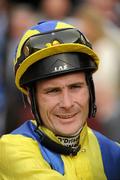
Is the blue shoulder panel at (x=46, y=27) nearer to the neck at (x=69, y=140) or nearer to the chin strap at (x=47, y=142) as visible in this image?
the chin strap at (x=47, y=142)

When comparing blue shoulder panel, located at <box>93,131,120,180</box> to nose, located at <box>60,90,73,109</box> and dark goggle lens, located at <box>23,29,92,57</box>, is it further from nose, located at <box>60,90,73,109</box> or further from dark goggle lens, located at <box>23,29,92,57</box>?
dark goggle lens, located at <box>23,29,92,57</box>

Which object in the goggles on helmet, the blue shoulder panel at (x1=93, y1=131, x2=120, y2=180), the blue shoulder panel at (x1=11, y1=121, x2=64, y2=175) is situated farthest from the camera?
the blue shoulder panel at (x1=93, y1=131, x2=120, y2=180)

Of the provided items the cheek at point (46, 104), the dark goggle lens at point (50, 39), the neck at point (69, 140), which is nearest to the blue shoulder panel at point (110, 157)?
the neck at point (69, 140)

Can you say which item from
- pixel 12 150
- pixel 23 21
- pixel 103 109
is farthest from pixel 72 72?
pixel 23 21

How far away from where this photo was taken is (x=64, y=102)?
3.60m

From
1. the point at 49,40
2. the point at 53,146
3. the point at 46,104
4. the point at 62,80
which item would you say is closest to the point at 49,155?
the point at 53,146

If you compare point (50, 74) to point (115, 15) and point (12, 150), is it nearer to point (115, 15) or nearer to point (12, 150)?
point (12, 150)

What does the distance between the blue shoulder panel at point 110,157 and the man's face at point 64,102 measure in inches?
12.6

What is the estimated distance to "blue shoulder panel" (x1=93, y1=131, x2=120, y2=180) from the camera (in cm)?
393

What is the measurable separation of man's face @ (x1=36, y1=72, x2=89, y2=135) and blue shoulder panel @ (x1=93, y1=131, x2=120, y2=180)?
1.05ft

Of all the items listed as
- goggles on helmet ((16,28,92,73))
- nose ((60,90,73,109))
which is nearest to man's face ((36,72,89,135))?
nose ((60,90,73,109))

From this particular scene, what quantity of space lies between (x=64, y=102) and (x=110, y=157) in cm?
58

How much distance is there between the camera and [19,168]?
3551 millimetres

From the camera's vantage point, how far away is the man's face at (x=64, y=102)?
360 cm
